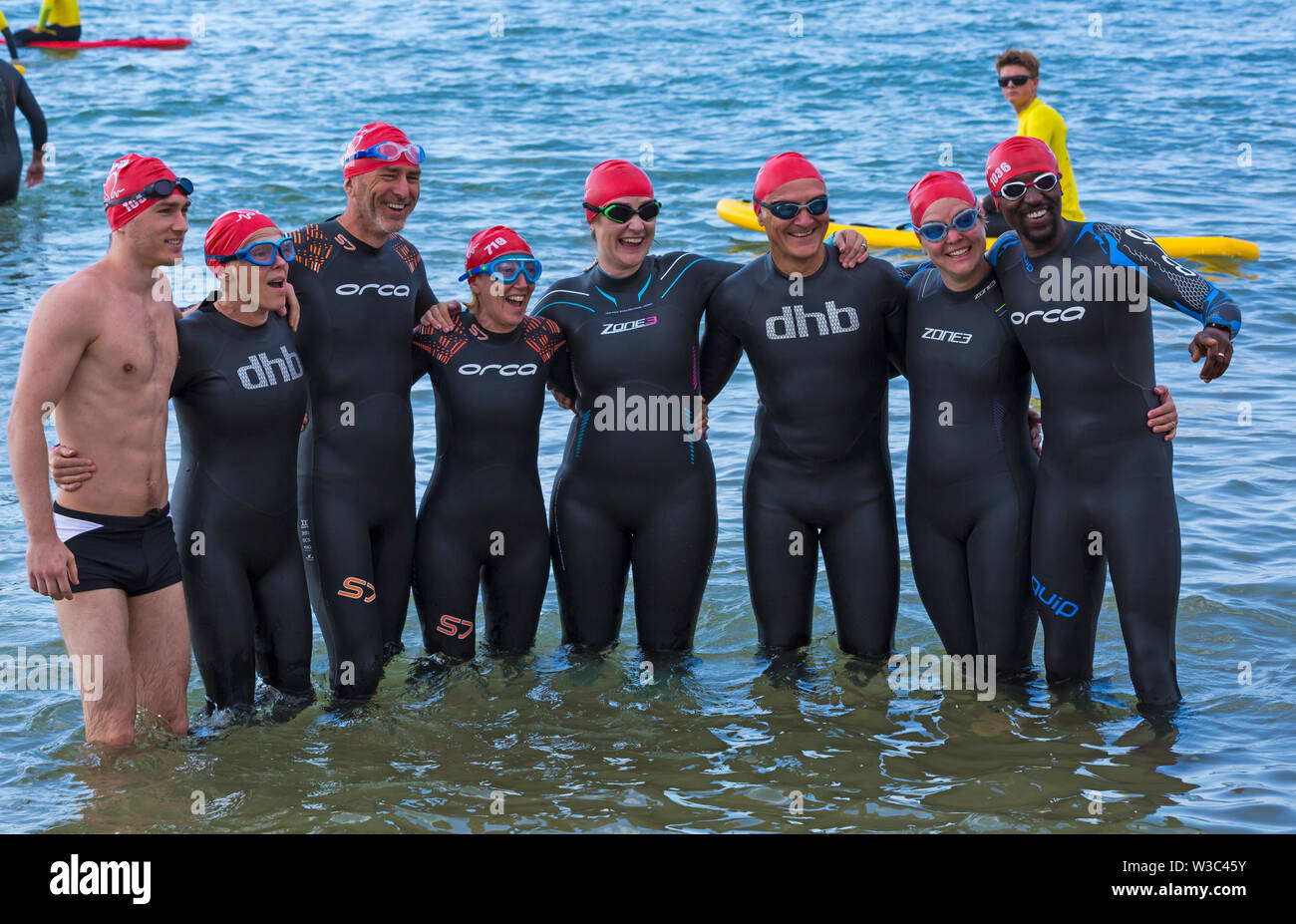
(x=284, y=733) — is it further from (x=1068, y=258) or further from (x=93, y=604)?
(x=1068, y=258)

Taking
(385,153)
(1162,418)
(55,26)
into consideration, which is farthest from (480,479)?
(55,26)

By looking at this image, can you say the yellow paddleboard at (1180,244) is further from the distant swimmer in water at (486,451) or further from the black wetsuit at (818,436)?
the distant swimmer in water at (486,451)

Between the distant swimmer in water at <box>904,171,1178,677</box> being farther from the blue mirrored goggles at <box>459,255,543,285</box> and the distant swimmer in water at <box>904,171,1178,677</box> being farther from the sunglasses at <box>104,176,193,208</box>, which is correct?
the sunglasses at <box>104,176,193,208</box>

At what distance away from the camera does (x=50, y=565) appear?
194 inches

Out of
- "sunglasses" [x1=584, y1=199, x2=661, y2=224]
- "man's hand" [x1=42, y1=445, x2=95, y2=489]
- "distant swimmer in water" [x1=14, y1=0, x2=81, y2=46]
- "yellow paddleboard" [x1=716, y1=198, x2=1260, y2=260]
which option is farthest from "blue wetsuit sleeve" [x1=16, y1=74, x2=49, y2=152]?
"distant swimmer in water" [x1=14, y1=0, x2=81, y2=46]

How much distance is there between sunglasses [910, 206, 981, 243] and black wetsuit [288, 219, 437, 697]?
7.66 ft

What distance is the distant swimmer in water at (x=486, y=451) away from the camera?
6098mm

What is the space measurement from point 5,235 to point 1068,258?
1479cm

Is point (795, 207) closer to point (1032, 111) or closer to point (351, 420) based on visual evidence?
point (351, 420)

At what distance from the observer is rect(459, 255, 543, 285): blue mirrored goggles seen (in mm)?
6047

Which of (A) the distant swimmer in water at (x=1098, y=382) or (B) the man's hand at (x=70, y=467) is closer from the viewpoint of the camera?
(B) the man's hand at (x=70, y=467)

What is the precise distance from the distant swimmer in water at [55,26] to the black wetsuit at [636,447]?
2566 centimetres

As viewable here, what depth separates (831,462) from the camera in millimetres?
6277

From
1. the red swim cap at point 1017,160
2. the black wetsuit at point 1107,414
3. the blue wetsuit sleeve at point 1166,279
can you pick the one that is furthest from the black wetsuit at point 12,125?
the blue wetsuit sleeve at point 1166,279
